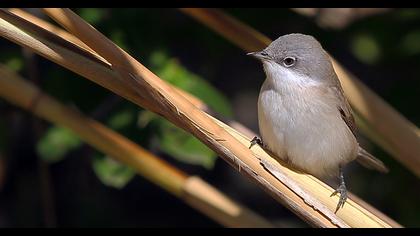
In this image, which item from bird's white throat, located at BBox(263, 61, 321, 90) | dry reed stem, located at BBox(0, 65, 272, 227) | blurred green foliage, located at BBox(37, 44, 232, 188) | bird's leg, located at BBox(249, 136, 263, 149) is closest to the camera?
bird's leg, located at BBox(249, 136, 263, 149)

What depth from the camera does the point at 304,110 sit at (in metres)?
3.02

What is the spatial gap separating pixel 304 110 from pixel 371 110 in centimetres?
25

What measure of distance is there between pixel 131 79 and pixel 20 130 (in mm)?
2892

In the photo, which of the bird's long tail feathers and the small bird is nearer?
the small bird

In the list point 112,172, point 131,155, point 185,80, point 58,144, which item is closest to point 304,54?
point 185,80

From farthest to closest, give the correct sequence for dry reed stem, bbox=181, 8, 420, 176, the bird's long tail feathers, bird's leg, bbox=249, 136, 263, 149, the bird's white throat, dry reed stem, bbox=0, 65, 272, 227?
1. the bird's long tail feathers
2. the bird's white throat
3. dry reed stem, bbox=0, 65, 272, 227
4. dry reed stem, bbox=181, 8, 420, 176
5. bird's leg, bbox=249, 136, 263, 149

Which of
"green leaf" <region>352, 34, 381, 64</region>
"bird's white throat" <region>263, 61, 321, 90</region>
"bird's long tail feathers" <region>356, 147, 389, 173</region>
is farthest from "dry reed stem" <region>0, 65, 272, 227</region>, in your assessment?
"green leaf" <region>352, 34, 381, 64</region>

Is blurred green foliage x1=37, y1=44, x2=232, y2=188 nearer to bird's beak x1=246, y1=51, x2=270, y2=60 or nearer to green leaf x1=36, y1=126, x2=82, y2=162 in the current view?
green leaf x1=36, y1=126, x2=82, y2=162

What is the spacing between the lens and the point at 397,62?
12.6 feet

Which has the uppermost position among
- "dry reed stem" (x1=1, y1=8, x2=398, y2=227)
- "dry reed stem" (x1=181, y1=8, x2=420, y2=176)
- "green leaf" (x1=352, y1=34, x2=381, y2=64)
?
"green leaf" (x1=352, y1=34, x2=381, y2=64)

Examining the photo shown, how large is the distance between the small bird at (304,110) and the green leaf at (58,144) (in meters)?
0.82

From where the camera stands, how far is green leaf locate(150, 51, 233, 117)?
324 cm

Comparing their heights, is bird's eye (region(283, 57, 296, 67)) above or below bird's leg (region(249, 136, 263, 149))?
above

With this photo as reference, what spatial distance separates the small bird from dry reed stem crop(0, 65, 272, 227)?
0.28 m
